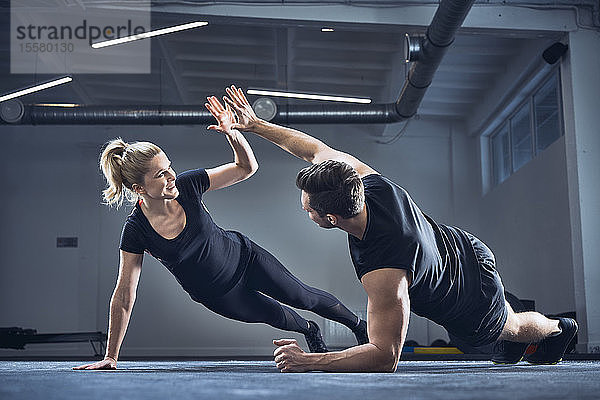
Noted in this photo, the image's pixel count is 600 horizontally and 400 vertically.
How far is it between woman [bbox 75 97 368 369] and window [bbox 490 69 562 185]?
476 centimetres

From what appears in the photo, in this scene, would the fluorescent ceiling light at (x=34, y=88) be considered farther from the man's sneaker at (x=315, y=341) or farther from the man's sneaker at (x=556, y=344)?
the man's sneaker at (x=556, y=344)

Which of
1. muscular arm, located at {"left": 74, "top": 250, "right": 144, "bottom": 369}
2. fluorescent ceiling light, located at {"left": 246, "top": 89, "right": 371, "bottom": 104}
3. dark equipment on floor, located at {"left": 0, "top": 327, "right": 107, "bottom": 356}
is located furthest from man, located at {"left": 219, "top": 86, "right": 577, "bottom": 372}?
dark equipment on floor, located at {"left": 0, "top": 327, "right": 107, "bottom": 356}

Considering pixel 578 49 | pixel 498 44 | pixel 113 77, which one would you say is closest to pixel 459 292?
pixel 578 49

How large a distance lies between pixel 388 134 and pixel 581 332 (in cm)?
480

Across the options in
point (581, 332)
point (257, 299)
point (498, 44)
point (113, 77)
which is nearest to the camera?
point (257, 299)

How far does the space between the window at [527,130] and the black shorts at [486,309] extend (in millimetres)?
4752

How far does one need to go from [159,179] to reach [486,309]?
1.30m

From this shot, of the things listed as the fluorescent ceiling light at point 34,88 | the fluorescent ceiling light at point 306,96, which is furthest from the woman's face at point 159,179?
the fluorescent ceiling light at point 34,88

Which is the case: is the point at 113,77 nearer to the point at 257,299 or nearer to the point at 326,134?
the point at 326,134

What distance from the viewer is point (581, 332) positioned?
233 inches

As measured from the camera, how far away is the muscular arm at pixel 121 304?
261cm

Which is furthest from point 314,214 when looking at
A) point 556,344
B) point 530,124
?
point 530,124

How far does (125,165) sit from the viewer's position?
8.77 ft

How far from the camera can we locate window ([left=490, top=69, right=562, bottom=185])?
716 cm
